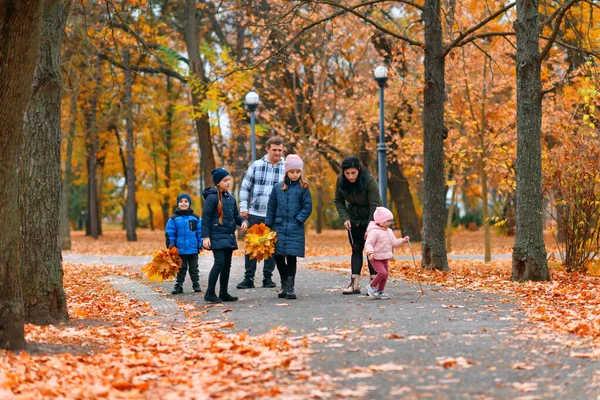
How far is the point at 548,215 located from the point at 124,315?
8117mm

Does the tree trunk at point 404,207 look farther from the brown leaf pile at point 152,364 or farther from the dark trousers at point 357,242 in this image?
the brown leaf pile at point 152,364

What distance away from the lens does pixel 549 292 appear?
10.9m

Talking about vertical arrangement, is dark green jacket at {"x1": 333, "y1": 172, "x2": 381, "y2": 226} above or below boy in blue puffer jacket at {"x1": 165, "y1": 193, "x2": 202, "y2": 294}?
above

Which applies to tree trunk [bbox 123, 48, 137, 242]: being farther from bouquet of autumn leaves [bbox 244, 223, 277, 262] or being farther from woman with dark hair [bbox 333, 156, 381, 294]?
bouquet of autumn leaves [bbox 244, 223, 277, 262]

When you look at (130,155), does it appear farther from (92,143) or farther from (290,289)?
(290,289)

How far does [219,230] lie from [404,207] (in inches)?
874

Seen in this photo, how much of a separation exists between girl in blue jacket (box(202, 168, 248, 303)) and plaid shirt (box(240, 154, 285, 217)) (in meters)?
1.21

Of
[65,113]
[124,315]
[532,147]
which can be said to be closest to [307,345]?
[124,315]

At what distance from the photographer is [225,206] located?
10.6 meters

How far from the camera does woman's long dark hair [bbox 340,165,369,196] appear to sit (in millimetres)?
10836

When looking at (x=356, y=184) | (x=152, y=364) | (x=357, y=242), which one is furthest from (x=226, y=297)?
(x=152, y=364)

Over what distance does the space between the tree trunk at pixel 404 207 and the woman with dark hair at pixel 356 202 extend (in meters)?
20.7

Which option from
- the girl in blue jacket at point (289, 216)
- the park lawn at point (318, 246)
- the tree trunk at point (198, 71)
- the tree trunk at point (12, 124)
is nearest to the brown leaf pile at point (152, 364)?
the tree trunk at point (12, 124)

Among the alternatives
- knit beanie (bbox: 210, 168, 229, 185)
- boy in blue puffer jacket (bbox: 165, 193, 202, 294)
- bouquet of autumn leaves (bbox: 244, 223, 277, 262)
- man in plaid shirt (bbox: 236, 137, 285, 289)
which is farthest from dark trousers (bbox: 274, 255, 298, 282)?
boy in blue puffer jacket (bbox: 165, 193, 202, 294)
